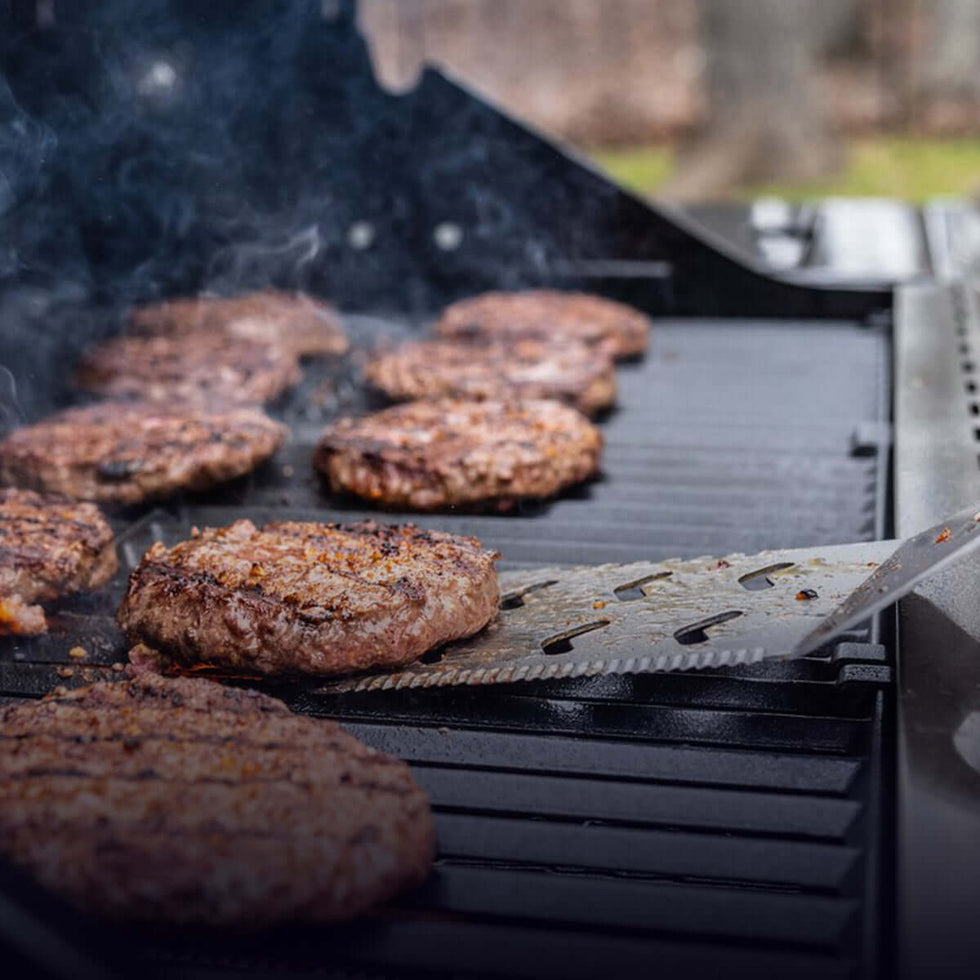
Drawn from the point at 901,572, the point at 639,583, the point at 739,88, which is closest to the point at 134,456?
the point at 639,583

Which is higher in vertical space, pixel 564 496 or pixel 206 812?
pixel 564 496

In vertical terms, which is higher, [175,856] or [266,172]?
[266,172]

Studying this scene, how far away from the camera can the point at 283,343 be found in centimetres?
454

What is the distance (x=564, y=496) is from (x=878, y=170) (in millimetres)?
12852

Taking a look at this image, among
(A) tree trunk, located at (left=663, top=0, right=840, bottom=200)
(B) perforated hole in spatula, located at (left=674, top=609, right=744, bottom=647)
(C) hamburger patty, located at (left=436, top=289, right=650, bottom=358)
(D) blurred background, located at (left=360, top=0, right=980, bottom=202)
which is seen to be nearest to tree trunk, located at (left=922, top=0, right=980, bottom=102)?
(D) blurred background, located at (left=360, top=0, right=980, bottom=202)

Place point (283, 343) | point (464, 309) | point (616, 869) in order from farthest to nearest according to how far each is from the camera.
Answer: point (464, 309) → point (283, 343) → point (616, 869)

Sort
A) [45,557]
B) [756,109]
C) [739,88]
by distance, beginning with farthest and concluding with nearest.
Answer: [756,109], [739,88], [45,557]

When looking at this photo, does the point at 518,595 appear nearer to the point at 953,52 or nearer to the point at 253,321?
the point at 253,321

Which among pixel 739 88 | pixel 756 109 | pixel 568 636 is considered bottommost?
pixel 568 636

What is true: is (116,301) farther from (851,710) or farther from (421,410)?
(851,710)

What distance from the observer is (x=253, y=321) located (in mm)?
4660

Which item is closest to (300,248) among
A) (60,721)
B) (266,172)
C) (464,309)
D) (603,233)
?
(266,172)

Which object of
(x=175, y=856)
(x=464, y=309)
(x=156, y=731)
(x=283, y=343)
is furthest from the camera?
(x=464, y=309)

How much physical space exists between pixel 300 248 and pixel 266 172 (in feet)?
1.42
